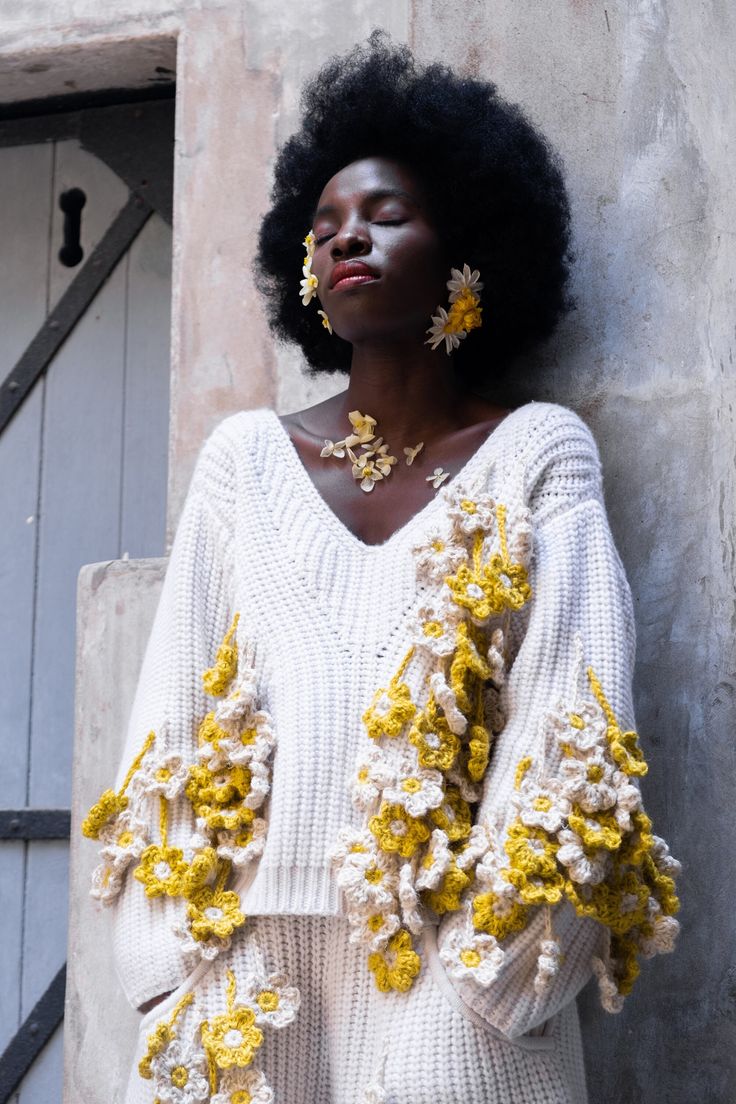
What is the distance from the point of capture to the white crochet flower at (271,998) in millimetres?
1630

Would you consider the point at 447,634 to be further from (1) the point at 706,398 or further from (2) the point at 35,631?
(2) the point at 35,631

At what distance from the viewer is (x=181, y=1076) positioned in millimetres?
1600

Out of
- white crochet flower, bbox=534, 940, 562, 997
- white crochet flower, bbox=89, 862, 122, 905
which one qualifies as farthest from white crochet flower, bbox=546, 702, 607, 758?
white crochet flower, bbox=89, 862, 122, 905

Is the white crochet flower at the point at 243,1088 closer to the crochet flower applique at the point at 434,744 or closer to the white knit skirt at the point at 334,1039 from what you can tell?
the white knit skirt at the point at 334,1039

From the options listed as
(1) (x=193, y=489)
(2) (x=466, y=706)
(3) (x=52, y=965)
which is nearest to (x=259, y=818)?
(2) (x=466, y=706)

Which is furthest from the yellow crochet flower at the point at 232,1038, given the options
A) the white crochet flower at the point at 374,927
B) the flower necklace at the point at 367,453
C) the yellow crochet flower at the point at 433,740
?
the flower necklace at the point at 367,453

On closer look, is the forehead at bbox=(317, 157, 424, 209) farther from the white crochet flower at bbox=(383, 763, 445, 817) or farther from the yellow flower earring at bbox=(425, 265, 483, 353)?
the white crochet flower at bbox=(383, 763, 445, 817)

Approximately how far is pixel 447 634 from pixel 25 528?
138cm

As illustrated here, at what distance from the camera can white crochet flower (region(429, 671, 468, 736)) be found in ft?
5.48

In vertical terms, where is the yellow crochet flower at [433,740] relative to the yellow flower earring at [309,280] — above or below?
below

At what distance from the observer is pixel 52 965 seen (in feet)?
8.73

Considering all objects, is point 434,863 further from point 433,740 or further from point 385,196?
point 385,196

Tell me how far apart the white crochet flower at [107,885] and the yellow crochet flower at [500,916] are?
47cm

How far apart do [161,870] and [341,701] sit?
30 cm
